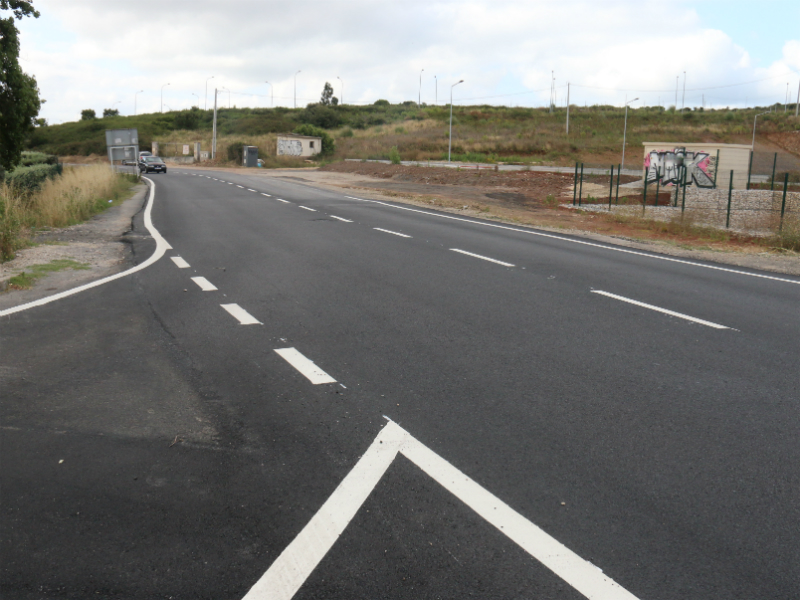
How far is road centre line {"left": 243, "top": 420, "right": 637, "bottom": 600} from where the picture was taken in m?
2.97

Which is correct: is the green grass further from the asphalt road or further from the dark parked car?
the dark parked car

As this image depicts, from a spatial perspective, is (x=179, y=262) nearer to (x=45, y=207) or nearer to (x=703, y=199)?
(x=45, y=207)

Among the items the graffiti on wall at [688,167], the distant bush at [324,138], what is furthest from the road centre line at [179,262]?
the distant bush at [324,138]

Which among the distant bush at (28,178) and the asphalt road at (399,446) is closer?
the asphalt road at (399,446)

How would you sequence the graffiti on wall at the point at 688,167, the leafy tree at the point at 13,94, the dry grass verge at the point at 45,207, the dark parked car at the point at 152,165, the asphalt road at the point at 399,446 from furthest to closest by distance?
the dark parked car at the point at 152,165 < the graffiti on wall at the point at 688,167 < the leafy tree at the point at 13,94 < the dry grass verge at the point at 45,207 < the asphalt road at the point at 399,446

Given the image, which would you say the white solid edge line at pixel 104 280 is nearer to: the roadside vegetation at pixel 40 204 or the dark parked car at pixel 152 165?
Answer: the roadside vegetation at pixel 40 204

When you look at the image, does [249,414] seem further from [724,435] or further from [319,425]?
[724,435]

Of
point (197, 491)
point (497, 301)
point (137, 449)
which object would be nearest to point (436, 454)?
point (197, 491)

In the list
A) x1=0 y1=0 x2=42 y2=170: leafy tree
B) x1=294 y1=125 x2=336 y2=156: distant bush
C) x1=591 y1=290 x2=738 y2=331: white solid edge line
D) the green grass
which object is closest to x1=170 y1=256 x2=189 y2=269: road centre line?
the green grass

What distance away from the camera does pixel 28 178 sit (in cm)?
2133

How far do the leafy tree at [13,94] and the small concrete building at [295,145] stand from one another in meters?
66.1

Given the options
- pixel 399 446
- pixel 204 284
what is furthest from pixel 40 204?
pixel 399 446

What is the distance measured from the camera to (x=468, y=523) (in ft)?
11.3

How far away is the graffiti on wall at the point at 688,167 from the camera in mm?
35188
